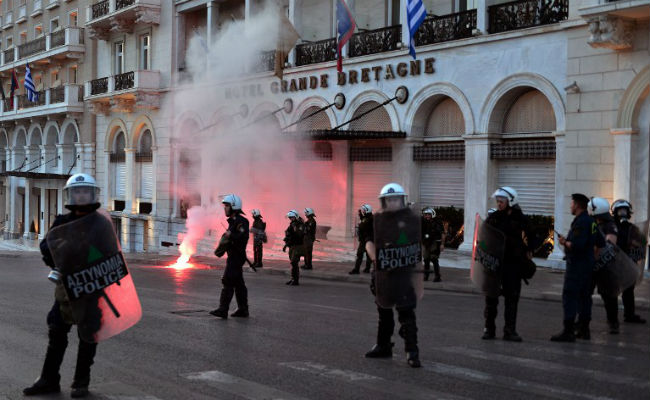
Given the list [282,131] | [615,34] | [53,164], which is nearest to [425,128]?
[282,131]

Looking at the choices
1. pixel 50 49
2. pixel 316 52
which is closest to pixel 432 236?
pixel 316 52

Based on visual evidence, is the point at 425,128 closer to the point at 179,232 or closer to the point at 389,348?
the point at 179,232

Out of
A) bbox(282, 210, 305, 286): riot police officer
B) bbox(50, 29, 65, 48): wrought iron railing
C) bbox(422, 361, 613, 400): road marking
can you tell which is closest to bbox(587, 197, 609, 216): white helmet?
bbox(422, 361, 613, 400): road marking

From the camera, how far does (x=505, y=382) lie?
705 cm

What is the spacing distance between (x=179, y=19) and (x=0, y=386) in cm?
2725

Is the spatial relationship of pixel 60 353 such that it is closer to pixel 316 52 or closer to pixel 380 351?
pixel 380 351

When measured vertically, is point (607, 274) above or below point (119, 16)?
below

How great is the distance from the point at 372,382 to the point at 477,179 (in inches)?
557

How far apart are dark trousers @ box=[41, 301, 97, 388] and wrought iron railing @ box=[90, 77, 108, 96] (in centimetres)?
3097

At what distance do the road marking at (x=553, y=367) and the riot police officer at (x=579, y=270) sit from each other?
134 centimetres

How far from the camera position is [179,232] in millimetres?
32250

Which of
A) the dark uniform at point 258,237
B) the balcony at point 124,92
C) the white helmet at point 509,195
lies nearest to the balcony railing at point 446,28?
the dark uniform at point 258,237

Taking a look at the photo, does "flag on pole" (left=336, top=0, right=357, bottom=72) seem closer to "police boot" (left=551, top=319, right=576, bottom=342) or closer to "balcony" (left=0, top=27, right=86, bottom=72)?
"police boot" (left=551, top=319, right=576, bottom=342)

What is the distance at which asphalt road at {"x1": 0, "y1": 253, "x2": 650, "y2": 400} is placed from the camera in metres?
6.76
